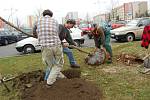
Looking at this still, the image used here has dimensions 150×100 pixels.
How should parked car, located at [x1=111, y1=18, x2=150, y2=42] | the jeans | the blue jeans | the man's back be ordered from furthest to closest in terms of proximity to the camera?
parked car, located at [x1=111, y1=18, x2=150, y2=42]
the blue jeans
the jeans
the man's back

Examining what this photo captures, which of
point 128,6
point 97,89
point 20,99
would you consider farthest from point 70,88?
point 128,6

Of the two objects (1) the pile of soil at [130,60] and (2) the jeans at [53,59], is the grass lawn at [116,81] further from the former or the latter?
(2) the jeans at [53,59]

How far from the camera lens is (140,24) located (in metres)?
19.0

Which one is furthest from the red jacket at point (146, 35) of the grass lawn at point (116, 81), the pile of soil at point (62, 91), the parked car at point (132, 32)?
the parked car at point (132, 32)

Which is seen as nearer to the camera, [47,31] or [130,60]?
[47,31]

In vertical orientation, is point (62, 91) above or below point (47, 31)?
below

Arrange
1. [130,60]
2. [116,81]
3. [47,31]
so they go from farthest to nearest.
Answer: [130,60] → [116,81] → [47,31]

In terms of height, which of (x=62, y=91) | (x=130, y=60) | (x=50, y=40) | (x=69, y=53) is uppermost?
(x=50, y=40)

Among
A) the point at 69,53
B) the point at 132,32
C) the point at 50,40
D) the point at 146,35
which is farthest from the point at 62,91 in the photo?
the point at 132,32

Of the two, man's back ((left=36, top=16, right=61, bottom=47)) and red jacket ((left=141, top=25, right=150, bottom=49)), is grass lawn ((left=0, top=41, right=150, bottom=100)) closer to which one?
red jacket ((left=141, top=25, right=150, bottom=49))

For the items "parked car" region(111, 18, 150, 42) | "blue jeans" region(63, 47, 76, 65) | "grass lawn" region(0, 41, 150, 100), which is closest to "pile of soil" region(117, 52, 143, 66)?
"grass lawn" region(0, 41, 150, 100)

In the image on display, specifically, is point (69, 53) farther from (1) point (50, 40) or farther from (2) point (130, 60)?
(1) point (50, 40)

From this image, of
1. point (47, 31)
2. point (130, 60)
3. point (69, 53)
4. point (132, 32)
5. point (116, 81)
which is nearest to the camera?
point (47, 31)

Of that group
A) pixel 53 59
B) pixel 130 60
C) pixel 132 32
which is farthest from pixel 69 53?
pixel 132 32
